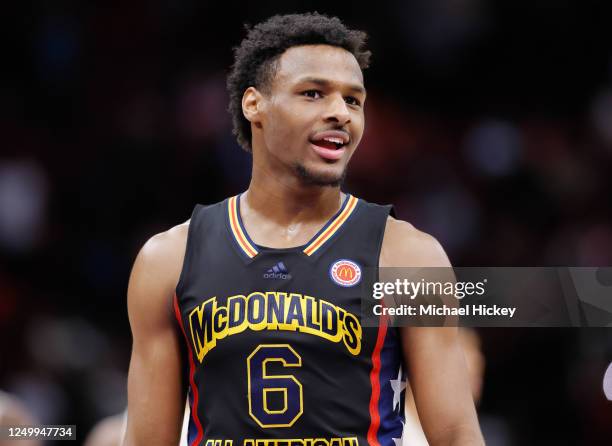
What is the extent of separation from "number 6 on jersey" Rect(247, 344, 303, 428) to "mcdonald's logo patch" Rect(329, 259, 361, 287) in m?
0.28

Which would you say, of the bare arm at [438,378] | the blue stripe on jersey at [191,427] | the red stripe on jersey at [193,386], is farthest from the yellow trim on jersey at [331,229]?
the blue stripe on jersey at [191,427]

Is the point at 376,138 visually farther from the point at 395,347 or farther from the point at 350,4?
the point at 395,347

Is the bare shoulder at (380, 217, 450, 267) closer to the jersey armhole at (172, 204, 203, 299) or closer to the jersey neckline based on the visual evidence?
the jersey neckline

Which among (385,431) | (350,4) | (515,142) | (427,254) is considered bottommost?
(385,431)

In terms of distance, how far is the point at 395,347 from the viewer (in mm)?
3379

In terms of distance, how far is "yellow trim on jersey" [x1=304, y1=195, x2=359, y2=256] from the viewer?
347 centimetres

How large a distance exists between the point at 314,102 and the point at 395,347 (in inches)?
33.6

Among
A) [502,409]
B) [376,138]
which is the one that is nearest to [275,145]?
[502,409]

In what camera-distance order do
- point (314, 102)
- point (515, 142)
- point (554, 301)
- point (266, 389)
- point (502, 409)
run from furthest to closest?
1. point (515, 142)
2. point (502, 409)
3. point (554, 301)
4. point (314, 102)
5. point (266, 389)

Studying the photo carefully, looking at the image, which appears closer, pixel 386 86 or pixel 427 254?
pixel 427 254

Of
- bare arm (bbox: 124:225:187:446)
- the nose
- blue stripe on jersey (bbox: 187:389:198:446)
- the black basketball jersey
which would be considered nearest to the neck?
the black basketball jersey

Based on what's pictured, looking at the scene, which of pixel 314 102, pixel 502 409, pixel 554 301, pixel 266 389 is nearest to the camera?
pixel 266 389

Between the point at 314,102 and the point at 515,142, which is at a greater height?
the point at 515,142

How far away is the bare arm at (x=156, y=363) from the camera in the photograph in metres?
3.48
